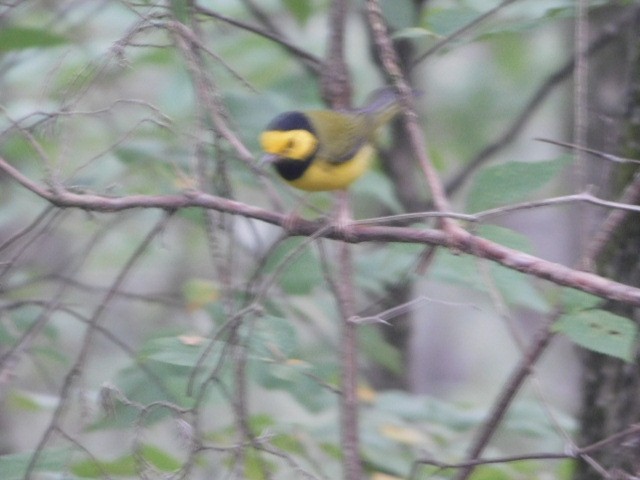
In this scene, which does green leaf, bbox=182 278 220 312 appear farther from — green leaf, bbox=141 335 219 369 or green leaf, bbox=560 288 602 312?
green leaf, bbox=560 288 602 312

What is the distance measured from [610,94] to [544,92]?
77cm

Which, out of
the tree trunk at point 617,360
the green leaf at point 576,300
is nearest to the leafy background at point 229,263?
the green leaf at point 576,300

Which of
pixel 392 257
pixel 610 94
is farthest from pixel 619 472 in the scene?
pixel 610 94

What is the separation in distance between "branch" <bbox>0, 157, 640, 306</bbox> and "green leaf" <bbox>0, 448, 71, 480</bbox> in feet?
1.51

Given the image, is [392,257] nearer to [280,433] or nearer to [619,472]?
[280,433]

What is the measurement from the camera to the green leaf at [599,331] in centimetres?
150

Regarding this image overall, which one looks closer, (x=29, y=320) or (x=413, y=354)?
(x=29, y=320)

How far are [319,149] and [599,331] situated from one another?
145 cm

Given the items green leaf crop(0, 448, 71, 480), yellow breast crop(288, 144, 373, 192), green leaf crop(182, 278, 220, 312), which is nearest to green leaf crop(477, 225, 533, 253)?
green leaf crop(0, 448, 71, 480)

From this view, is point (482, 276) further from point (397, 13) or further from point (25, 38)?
point (25, 38)

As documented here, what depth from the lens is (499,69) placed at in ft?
15.9

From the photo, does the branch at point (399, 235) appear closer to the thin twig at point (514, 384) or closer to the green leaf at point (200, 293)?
the thin twig at point (514, 384)

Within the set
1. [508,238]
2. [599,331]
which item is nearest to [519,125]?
[508,238]

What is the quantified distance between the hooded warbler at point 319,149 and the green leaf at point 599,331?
120cm
